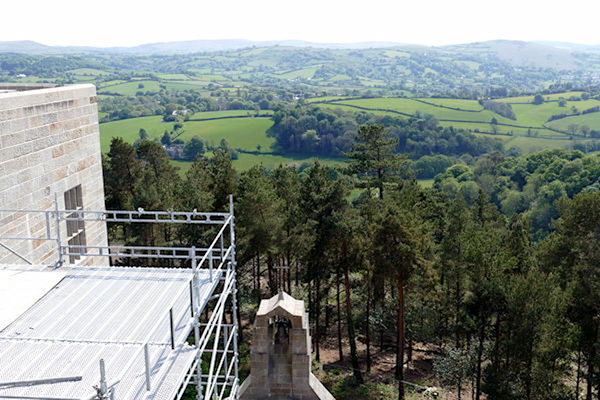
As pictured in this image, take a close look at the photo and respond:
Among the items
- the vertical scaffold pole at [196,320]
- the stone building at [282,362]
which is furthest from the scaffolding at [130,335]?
the stone building at [282,362]

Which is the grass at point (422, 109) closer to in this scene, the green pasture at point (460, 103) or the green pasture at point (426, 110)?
the green pasture at point (426, 110)

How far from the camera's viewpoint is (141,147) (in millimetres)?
39156

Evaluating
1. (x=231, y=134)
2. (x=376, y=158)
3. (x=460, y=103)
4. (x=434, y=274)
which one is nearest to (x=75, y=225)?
(x=434, y=274)

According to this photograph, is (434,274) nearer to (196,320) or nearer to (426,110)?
(196,320)

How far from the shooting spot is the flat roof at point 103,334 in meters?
6.63

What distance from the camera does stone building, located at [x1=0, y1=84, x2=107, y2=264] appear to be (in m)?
11.7

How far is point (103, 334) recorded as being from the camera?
776cm

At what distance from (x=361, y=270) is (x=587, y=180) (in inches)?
2501

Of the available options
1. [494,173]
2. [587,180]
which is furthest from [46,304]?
[494,173]

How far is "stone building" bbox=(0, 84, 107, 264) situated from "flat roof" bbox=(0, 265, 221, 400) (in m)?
2.40

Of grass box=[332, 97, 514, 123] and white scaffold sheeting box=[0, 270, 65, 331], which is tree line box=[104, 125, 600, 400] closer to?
white scaffold sheeting box=[0, 270, 65, 331]

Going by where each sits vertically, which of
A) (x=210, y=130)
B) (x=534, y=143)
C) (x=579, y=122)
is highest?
(x=579, y=122)

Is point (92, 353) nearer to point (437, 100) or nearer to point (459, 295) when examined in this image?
point (459, 295)

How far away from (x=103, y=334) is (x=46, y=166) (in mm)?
6633
